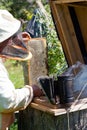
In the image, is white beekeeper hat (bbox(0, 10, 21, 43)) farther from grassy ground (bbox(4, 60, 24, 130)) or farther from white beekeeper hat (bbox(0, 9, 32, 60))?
grassy ground (bbox(4, 60, 24, 130))

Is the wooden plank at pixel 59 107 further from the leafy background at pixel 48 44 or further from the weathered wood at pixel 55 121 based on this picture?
the leafy background at pixel 48 44

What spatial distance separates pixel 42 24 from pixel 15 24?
12.0ft

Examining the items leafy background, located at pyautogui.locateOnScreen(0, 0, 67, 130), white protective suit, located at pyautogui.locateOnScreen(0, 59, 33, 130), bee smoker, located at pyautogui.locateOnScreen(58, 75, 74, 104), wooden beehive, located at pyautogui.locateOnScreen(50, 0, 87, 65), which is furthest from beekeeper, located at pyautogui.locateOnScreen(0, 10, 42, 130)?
wooden beehive, located at pyautogui.locateOnScreen(50, 0, 87, 65)

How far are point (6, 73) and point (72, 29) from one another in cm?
135

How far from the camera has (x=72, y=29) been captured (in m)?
4.44

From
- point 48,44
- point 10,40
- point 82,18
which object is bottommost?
point 48,44

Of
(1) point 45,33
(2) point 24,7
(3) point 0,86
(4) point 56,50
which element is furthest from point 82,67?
(2) point 24,7

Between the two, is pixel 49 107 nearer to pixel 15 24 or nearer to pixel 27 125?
pixel 27 125

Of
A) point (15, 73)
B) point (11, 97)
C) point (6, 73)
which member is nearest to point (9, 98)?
point (11, 97)

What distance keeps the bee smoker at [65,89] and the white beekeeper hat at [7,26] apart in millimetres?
577

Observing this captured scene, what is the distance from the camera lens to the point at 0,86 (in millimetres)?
3234

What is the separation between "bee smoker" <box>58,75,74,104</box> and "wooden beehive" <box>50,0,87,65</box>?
1159 mm

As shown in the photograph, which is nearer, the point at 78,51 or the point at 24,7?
the point at 78,51

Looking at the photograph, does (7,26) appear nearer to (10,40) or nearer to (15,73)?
(10,40)
